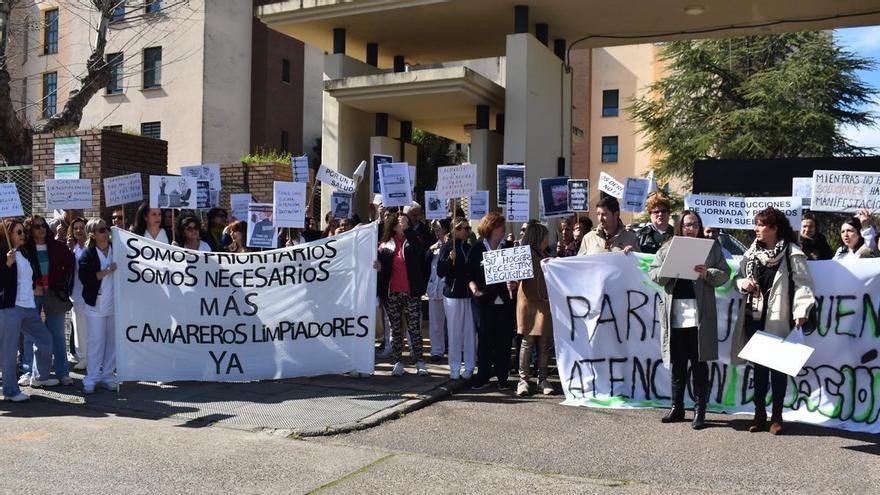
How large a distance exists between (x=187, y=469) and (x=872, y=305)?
18.3 feet

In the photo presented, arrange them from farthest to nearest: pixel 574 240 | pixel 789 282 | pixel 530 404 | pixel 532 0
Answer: pixel 532 0
pixel 574 240
pixel 530 404
pixel 789 282

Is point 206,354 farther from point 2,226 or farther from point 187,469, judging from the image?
point 187,469

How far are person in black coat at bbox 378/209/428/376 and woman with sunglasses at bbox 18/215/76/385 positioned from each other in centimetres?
328

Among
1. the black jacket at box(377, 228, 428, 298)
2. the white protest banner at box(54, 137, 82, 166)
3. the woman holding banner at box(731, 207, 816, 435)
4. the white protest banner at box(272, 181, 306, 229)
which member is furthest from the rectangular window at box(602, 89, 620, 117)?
the woman holding banner at box(731, 207, 816, 435)

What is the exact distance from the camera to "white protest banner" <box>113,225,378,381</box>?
8984mm

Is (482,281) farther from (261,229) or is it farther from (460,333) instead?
(261,229)

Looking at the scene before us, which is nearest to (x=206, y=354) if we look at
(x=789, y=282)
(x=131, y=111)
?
(x=789, y=282)

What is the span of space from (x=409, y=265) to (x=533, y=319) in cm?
179

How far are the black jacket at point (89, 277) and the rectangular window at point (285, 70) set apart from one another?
30192 mm

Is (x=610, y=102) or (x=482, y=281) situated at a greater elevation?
(x=610, y=102)

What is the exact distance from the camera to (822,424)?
7.42 m

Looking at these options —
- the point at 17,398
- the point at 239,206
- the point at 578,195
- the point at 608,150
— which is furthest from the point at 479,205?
the point at 608,150

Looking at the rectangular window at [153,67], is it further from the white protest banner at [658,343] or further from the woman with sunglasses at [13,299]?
the white protest banner at [658,343]

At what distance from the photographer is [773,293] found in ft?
23.2
